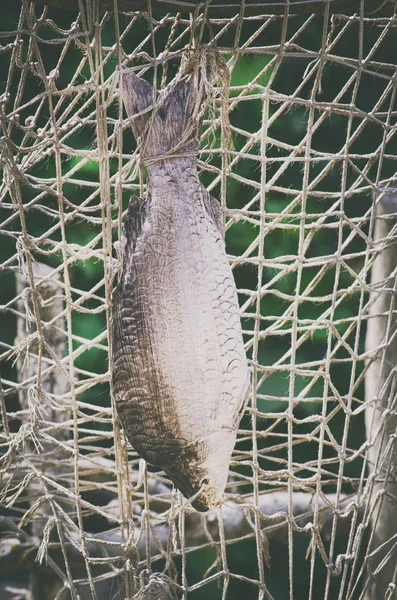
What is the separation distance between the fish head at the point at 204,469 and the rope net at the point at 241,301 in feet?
0.14

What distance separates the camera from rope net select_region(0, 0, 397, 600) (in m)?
0.93

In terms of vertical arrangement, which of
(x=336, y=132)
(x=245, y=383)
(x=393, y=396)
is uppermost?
(x=336, y=132)

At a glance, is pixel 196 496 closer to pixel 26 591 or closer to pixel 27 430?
pixel 27 430

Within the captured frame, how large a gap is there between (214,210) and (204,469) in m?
0.30

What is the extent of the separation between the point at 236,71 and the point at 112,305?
886 mm

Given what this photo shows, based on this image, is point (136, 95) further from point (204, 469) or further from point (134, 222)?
point (204, 469)

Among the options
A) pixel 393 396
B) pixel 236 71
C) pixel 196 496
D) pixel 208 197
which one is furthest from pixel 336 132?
pixel 196 496

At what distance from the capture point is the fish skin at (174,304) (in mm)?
825

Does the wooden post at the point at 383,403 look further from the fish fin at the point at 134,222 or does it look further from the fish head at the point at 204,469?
the fish fin at the point at 134,222

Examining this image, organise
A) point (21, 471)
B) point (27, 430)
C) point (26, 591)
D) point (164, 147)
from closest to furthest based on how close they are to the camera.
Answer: point (164, 147), point (27, 430), point (21, 471), point (26, 591)

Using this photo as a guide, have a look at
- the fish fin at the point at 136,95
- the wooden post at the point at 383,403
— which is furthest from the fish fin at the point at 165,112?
the wooden post at the point at 383,403

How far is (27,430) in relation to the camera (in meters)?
1.06

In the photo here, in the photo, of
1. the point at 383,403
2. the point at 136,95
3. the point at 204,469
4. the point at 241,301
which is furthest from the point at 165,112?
the point at 241,301

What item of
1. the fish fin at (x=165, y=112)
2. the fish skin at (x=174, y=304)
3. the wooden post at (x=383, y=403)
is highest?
the fish fin at (x=165, y=112)
